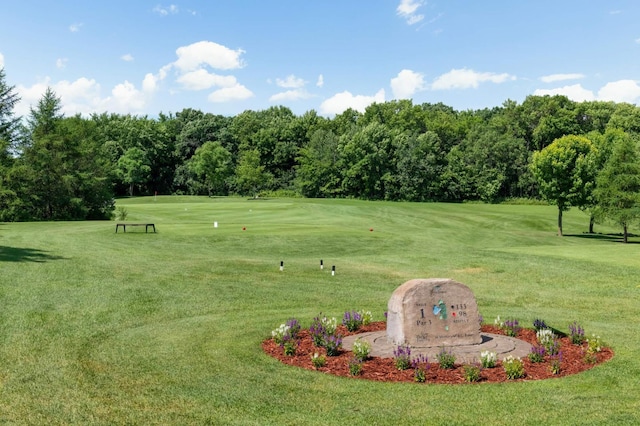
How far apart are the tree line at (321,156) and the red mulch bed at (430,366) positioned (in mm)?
47373

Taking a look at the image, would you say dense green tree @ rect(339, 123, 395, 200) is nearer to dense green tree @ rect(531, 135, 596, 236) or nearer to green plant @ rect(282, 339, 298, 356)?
dense green tree @ rect(531, 135, 596, 236)

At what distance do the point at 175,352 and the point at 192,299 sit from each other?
270 inches

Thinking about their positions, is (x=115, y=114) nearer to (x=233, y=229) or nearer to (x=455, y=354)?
(x=233, y=229)

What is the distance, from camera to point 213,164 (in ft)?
390

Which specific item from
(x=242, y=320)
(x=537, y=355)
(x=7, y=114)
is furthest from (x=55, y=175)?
(x=537, y=355)

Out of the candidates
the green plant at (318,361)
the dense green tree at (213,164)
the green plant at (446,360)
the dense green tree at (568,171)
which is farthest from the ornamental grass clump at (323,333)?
the dense green tree at (213,164)

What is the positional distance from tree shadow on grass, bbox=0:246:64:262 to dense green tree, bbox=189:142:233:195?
89.1 meters

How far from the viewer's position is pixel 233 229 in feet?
146

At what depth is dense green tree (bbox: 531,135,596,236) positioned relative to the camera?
5625 centimetres

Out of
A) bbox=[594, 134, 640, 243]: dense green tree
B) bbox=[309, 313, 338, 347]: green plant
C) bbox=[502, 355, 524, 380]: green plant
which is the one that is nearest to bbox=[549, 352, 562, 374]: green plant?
bbox=[502, 355, 524, 380]: green plant

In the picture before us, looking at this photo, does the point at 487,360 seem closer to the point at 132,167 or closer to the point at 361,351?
the point at 361,351

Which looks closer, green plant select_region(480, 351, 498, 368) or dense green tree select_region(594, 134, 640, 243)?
green plant select_region(480, 351, 498, 368)

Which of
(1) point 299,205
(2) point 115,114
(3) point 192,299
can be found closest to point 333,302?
(3) point 192,299

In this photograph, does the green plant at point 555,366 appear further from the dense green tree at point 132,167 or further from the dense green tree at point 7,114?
the dense green tree at point 132,167
